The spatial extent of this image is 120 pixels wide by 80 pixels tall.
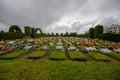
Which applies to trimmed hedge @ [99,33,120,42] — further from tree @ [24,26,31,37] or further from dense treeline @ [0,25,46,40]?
tree @ [24,26,31,37]

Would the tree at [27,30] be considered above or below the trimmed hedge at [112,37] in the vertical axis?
above

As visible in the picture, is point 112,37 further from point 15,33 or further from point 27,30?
point 27,30

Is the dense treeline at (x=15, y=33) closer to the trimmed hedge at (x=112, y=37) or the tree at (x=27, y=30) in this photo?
the tree at (x=27, y=30)

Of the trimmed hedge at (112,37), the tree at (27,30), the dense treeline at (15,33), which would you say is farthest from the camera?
the tree at (27,30)

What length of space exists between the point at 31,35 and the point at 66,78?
6489cm

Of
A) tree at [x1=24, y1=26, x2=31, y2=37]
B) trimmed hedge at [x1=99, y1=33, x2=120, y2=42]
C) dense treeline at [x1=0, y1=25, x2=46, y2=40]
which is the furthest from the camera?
tree at [x1=24, y1=26, x2=31, y2=37]

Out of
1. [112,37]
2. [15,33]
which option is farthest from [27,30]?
[112,37]

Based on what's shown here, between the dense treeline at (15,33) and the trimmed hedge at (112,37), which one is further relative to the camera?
the dense treeline at (15,33)

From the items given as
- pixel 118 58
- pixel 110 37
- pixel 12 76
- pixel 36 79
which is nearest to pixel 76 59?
pixel 118 58

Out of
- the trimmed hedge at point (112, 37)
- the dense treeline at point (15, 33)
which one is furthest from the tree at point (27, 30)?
the trimmed hedge at point (112, 37)

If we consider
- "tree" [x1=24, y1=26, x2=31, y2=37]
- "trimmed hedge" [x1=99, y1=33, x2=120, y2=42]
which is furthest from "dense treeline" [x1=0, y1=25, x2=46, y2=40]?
"trimmed hedge" [x1=99, y1=33, x2=120, y2=42]

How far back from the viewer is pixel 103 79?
10570mm

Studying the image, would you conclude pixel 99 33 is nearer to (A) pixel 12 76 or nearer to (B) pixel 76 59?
(B) pixel 76 59

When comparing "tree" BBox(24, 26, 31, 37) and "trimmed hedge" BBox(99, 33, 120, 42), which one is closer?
"trimmed hedge" BBox(99, 33, 120, 42)
